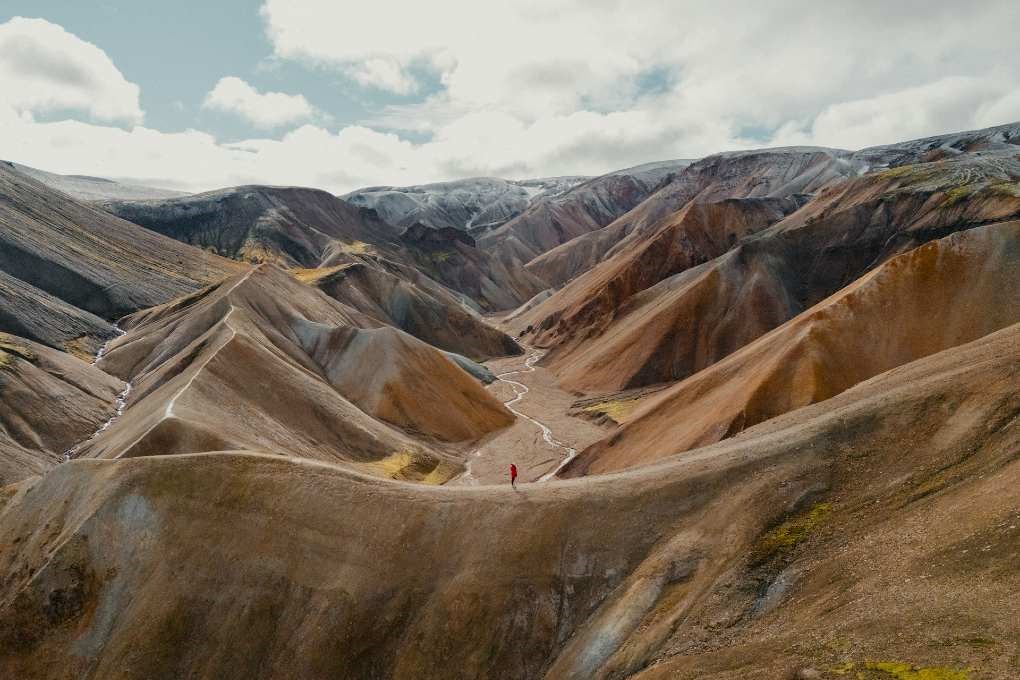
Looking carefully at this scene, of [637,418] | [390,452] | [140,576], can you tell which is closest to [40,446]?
[390,452]

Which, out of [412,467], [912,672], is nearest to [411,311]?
[412,467]

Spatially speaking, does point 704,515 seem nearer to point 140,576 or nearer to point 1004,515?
point 1004,515

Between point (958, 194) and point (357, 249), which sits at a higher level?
point (958, 194)

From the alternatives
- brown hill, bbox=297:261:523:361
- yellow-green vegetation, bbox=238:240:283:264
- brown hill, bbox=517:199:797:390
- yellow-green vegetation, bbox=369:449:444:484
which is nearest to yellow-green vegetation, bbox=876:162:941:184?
brown hill, bbox=517:199:797:390

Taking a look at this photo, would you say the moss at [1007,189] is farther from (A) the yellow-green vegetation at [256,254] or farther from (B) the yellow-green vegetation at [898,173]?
(A) the yellow-green vegetation at [256,254]

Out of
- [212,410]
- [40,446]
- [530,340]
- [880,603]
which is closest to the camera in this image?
[880,603]

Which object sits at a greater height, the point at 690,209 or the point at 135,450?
the point at 690,209

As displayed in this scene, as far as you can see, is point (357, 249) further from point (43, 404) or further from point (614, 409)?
point (43, 404)
